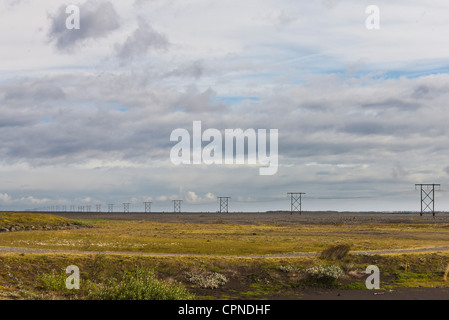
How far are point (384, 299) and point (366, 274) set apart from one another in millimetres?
8631

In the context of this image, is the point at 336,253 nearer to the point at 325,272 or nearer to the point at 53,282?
the point at 325,272

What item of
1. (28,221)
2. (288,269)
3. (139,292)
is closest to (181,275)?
(288,269)

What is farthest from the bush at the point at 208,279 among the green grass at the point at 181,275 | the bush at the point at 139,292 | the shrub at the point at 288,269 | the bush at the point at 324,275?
the bush at the point at 324,275

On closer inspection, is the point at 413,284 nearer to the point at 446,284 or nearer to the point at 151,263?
the point at 446,284

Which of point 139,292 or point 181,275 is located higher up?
point 139,292

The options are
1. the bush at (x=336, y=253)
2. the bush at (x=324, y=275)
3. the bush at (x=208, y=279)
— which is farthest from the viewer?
the bush at (x=336, y=253)

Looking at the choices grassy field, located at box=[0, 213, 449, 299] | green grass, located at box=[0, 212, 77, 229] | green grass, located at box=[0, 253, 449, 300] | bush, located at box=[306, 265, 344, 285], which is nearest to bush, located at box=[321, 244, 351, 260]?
grassy field, located at box=[0, 213, 449, 299]

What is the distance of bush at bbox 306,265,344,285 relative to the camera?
1724 inches

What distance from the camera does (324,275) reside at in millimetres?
43938

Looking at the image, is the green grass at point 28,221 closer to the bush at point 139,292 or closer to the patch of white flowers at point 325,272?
the bush at point 139,292

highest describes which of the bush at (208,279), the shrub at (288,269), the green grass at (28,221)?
the green grass at (28,221)

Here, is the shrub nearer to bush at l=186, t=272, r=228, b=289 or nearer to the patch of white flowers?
the patch of white flowers

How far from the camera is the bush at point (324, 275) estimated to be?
144 feet
